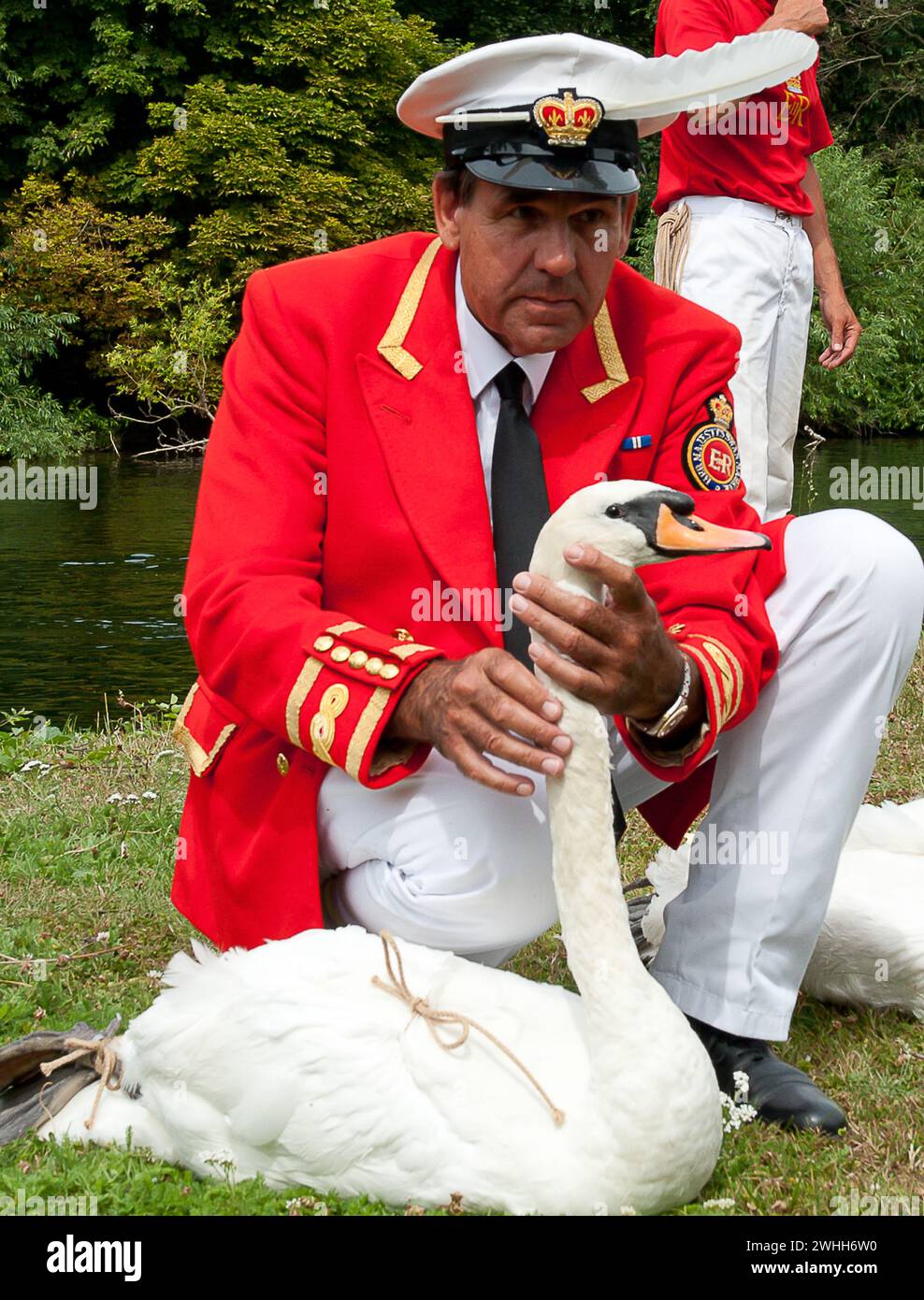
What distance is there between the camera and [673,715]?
2494 mm

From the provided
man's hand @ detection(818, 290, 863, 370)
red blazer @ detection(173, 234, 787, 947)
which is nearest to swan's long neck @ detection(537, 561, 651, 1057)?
red blazer @ detection(173, 234, 787, 947)

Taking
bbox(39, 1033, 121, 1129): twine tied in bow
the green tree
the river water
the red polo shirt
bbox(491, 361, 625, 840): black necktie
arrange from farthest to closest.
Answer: the green tree
the river water
the red polo shirt
bbox(491, 361, 625, 840): black necktie
bbox(39, 1033, 121, 1129): twine tied in bow

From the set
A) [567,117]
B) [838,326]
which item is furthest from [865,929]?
[838,326]

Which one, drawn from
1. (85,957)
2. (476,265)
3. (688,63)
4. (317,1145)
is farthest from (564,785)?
(85,957)

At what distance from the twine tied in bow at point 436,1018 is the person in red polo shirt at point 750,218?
2968 millimetres

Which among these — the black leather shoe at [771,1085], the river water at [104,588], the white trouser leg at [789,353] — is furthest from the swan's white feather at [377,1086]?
the river water at [104,588]

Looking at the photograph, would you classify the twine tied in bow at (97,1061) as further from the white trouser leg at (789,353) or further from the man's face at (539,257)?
the white trouser leg at (789,353)

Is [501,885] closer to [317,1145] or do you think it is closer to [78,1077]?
[317,1145]

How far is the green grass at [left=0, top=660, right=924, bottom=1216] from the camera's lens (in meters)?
2.54

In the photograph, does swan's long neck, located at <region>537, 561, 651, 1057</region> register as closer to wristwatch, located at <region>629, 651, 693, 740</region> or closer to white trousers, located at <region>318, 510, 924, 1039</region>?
wristwatch, located at <region>629, 651, 693, 740</region>

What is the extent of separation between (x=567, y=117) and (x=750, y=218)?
2.92 meters

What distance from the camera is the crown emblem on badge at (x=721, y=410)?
3057mm

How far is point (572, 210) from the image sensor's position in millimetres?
2734

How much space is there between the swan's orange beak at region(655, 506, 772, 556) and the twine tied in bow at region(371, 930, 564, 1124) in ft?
2.53
